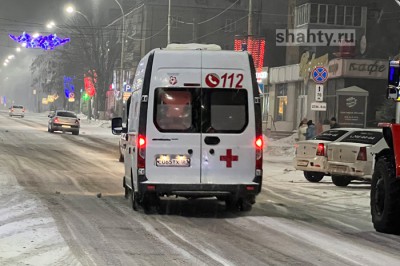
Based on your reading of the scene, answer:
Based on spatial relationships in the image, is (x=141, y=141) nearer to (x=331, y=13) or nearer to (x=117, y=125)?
(x=117, y=125)

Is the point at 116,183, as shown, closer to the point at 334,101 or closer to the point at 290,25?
the point at 334,101

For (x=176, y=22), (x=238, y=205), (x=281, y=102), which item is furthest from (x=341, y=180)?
(x=176, y=22)

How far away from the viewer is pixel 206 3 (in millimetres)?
77812

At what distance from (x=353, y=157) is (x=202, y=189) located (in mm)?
6701

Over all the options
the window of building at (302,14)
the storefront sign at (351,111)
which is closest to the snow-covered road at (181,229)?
the storefront sign at (351,111)

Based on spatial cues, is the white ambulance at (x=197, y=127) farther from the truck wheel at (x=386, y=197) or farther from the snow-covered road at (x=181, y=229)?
the truck wheel at (x=386, y=197)

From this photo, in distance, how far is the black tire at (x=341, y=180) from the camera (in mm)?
17141

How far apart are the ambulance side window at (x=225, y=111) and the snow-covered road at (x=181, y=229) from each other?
147cm

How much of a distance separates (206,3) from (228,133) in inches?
2721

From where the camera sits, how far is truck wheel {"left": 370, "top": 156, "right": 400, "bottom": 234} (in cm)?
934

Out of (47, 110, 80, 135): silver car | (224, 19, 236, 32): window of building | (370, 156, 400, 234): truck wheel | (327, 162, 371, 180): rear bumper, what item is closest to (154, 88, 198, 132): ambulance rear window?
(370, 156, 400, 234): truck wheel

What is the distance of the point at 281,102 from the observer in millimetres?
49812

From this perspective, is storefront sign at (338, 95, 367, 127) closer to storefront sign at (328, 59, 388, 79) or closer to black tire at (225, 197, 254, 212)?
storefront sign at (328, 59, 388, 79)

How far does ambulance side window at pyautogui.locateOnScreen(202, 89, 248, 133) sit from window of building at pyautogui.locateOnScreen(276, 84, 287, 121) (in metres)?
38.5
